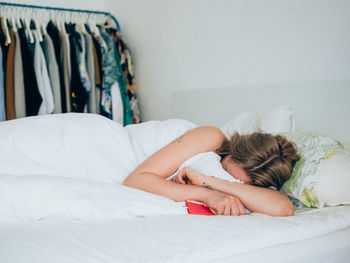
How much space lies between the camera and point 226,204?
926mm

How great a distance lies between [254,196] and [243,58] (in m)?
1.05

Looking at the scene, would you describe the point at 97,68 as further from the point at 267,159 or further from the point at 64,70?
the point at 267,159

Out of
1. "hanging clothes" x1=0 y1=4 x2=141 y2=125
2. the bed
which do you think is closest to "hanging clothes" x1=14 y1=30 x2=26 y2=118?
"hanging clothes" x1=0 y1=4 x2=141 y2=125

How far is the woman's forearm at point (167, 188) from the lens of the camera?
39.3 inches

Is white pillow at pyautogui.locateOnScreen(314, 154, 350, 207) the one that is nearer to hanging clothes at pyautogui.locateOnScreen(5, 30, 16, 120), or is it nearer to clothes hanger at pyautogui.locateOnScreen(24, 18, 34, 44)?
hanging clothes at pyautogui.locateOnScreen(5, 30, 16, 120)

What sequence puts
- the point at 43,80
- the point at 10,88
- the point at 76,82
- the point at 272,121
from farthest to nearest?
1. the point at 76,82
2. the point at 43,80
3. the point at 10,88
4. the point at 272,121

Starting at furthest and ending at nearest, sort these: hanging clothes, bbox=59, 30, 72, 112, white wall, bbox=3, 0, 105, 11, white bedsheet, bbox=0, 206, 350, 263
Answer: white wall, bbox=3, 0, 105, 11
hanging clothes, bbox=59, 30, 72, 112
white bedsheet, bbox=0, 206, 350, 263

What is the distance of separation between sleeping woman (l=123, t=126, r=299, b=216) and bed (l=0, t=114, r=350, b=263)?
8 centimetres

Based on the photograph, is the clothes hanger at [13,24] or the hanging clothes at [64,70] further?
the clothes hanger at [13,24]

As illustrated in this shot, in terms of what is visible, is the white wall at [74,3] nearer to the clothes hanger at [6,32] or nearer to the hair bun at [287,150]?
the clothes hanger at [6,32]

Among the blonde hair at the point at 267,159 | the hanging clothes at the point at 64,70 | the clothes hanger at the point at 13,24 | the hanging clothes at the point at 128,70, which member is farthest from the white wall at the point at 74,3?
the blonde hair at the point at 267,159

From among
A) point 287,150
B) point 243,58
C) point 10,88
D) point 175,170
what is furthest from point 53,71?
point 287,150

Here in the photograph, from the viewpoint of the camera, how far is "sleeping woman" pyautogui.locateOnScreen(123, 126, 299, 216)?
0.96m

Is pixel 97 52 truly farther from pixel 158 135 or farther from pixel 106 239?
pixel 106 239
